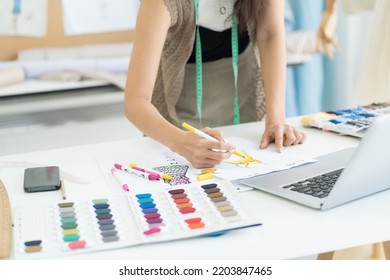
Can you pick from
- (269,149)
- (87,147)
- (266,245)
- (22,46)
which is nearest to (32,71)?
(22,46)

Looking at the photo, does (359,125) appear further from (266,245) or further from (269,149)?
(266,245)

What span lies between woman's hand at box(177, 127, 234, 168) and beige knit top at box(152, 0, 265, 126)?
304 millimetres

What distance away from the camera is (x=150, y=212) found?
915 mm

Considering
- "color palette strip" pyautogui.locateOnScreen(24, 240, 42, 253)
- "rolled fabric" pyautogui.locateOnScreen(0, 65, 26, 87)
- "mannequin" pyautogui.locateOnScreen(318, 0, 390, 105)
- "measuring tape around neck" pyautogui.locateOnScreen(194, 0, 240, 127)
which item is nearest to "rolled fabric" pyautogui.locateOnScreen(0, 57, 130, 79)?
"rolled fabric" pyautogui.locateOnScreen(0, 65, 26, 87)

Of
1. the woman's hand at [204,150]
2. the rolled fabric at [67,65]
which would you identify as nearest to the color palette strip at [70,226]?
the woman's hand at [204,150]

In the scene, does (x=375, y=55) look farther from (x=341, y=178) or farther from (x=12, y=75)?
(x=12, y=75)

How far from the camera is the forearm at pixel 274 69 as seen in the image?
146 cm

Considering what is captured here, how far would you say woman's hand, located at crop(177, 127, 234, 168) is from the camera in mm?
1103

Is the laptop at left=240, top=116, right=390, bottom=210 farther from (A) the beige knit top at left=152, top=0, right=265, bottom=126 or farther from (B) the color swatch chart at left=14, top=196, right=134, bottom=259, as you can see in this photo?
(A) the beige knit top at left=152, top=0, right=265, bottom=126

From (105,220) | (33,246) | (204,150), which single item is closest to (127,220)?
(105,220)

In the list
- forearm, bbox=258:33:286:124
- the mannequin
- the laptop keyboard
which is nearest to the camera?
the laptop keyboard

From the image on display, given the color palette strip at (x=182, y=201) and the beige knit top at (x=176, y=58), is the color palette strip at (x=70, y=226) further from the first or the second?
the beige knit top at (x=176, y=58)

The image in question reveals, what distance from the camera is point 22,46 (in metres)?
2.73

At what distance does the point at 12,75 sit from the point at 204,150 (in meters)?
1.43
